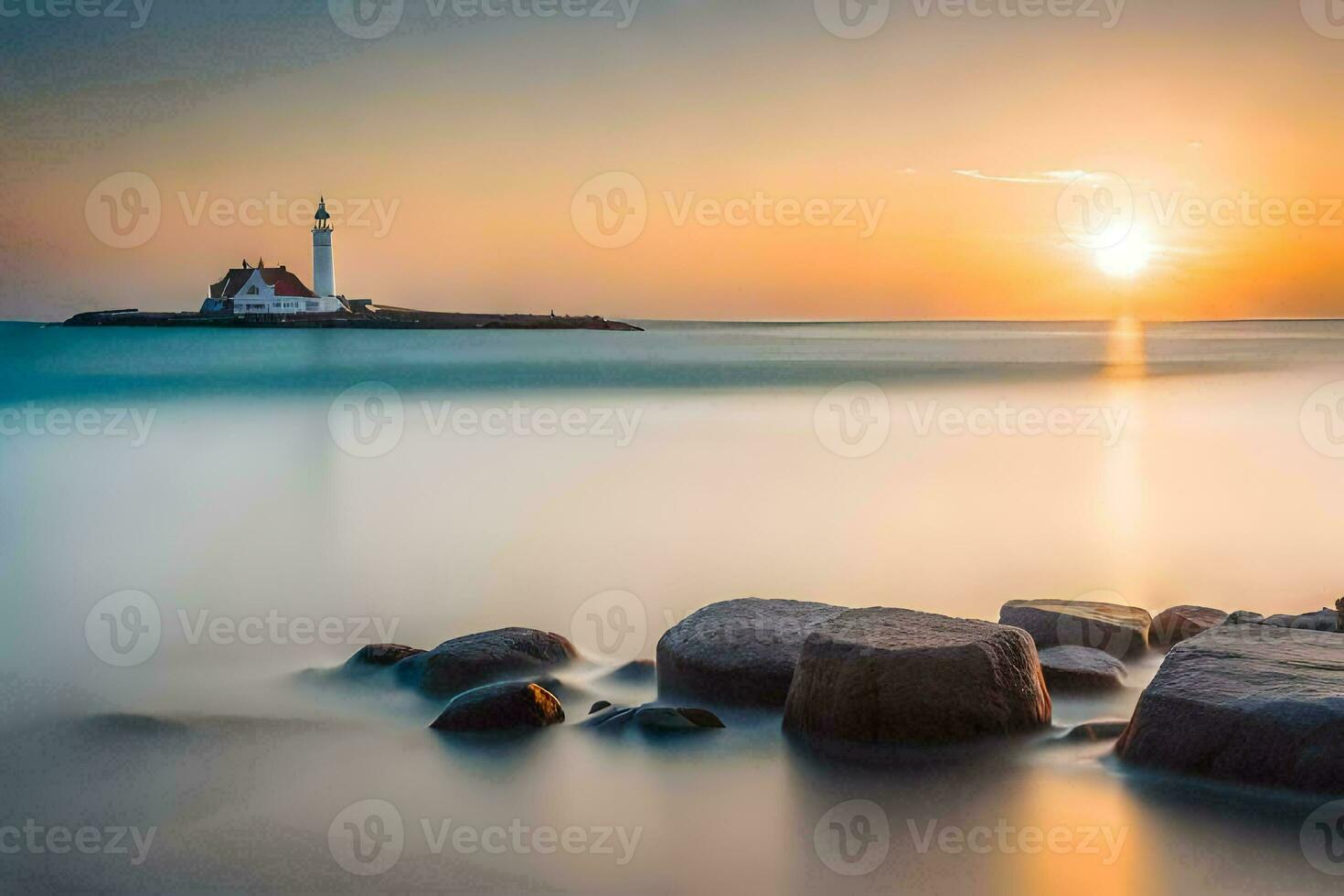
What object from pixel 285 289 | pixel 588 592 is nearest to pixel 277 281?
pixel 285 289

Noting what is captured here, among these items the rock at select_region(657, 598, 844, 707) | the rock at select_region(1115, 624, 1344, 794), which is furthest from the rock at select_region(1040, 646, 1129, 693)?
the rock at select_region(657, 598, 844, 707)

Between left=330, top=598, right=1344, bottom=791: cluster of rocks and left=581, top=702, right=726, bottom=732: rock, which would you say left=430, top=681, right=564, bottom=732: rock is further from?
left=581, top=702, right=726, bottom=732: rock

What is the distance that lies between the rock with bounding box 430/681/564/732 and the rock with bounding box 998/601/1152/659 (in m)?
2.91

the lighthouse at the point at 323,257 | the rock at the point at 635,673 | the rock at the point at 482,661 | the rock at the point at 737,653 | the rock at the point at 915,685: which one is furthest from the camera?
the lighthouse at the point at 323,257

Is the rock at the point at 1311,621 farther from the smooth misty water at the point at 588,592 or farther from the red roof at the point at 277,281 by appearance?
the red roof at the point at 277,281

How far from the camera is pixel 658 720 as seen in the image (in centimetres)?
623

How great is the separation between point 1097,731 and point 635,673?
2622 mm

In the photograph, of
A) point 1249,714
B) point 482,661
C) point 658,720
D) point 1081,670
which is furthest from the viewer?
point 482,661

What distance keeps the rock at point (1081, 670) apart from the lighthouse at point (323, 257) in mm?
84604

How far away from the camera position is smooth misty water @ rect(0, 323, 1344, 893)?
4.90 meters

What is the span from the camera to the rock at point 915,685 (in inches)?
225

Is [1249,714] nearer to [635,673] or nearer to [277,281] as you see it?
[635,673]

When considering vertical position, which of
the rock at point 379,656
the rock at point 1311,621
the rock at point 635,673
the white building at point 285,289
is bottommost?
the rock at point 635,673

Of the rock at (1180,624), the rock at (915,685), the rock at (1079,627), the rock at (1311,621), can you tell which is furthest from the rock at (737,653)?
the rock at (1311,621)
